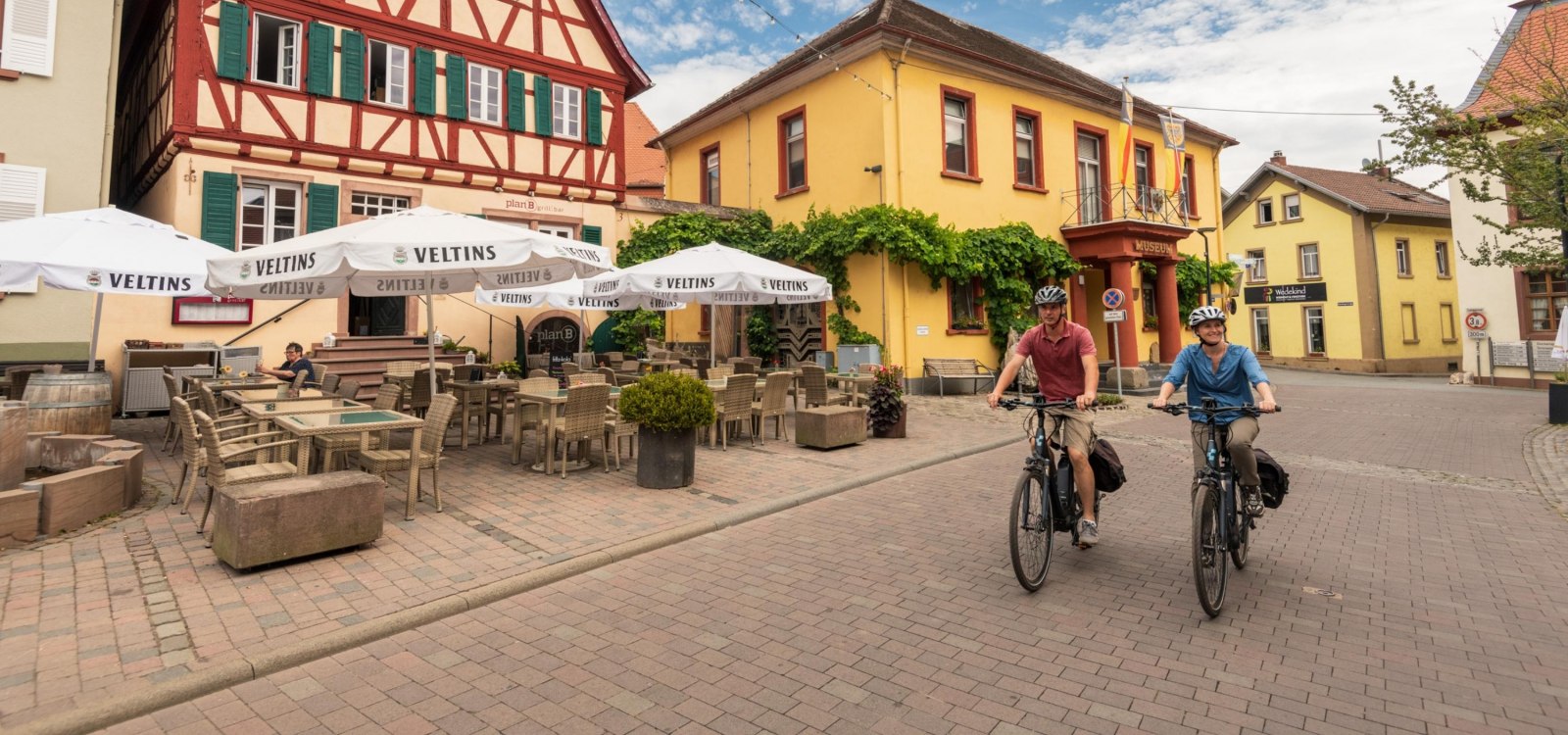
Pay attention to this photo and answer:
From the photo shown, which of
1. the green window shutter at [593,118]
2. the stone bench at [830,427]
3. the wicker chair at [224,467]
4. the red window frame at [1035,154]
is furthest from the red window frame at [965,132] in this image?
the wicker chair at [224,467]

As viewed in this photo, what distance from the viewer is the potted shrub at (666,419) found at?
6.73 m

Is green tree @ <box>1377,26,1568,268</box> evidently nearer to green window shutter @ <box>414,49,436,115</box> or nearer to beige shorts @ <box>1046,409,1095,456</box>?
beige shorts @ <box>1046,409,1095,456</box>

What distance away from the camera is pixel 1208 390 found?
4.57 metres

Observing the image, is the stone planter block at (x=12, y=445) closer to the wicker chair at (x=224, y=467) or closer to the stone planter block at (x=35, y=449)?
the stone planter block at (x=35, y=449)

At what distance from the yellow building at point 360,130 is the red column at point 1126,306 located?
13.0 meters

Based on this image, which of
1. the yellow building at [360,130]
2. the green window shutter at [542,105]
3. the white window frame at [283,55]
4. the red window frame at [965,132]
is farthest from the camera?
the red window frame at [965,132]

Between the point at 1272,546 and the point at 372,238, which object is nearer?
the point at 1272,546

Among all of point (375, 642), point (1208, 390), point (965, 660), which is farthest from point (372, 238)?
point (1208, 390)

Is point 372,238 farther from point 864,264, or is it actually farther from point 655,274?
point 864,264

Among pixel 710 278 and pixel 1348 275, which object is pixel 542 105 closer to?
pixel 710 278

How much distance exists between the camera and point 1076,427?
4574 millimetres

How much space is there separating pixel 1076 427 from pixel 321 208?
14.6 m

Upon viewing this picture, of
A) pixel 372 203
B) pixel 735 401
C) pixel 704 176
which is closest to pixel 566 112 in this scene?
pixel 372 203

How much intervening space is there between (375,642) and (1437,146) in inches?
586
